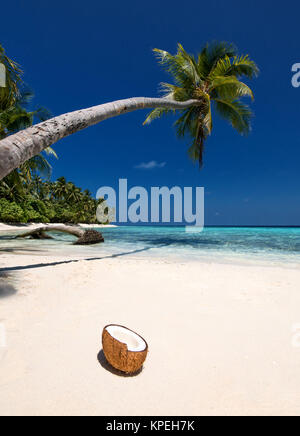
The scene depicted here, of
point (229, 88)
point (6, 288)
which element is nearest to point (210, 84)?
point (229, 88)

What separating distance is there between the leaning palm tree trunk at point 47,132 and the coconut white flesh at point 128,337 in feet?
9.30

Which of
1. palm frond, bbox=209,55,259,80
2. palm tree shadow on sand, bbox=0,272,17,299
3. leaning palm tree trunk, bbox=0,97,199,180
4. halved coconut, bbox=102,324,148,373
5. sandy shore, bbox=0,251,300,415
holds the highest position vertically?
palm frond, bbox=209,55,259,80

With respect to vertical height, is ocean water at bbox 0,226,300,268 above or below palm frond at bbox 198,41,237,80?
below

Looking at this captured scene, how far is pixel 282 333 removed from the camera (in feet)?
8.53

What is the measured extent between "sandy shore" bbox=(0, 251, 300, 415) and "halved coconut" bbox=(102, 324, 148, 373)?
100mm

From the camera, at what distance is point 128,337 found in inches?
80.7

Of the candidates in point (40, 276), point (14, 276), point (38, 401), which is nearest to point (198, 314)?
point (38, 401)

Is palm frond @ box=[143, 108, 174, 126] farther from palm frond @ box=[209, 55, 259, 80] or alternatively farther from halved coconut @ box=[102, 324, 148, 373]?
halved coconut @ box=[102, 324, 148, 373]

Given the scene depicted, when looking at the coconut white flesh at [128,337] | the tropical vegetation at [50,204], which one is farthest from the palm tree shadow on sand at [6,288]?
the tropical vegetation at [50,204]

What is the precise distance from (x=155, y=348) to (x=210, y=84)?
38.6 ft

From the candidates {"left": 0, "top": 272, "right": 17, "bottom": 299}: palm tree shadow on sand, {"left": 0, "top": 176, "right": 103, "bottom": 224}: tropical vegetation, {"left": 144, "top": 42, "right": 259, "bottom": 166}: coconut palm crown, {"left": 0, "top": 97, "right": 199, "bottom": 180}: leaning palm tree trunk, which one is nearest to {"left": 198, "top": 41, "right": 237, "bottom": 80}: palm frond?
{"left": 144, "top": 42, "right": 259, "bottom": 166}: coconut palm crown

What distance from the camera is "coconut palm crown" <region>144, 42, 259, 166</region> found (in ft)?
31.1

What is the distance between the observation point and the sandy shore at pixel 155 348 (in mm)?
1572
